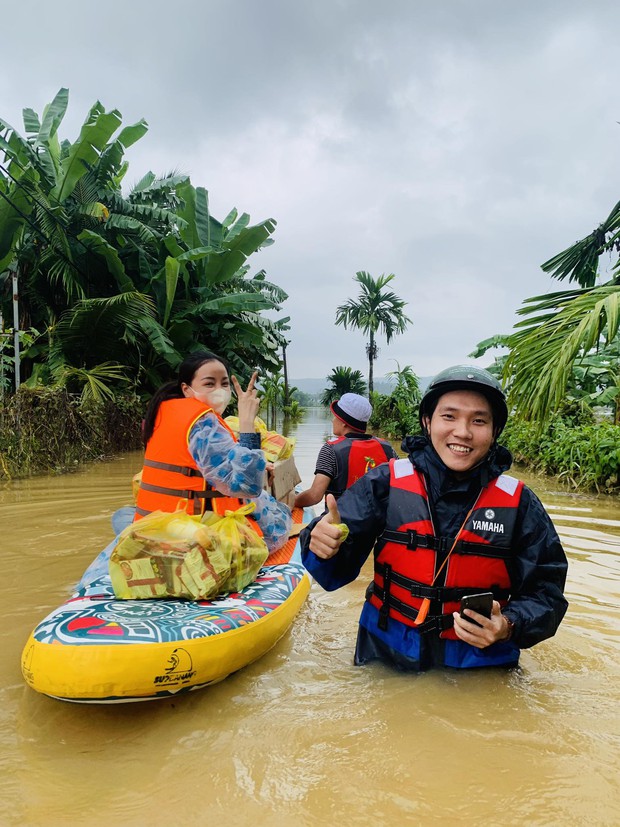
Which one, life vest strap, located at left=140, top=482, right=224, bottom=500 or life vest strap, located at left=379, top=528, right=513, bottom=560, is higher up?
life vest strap, located at left=140, top=482, right=224, bottom=500

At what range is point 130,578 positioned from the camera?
2.97 m

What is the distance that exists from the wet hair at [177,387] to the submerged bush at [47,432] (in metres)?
6.54

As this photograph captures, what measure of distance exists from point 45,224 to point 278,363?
7.53m

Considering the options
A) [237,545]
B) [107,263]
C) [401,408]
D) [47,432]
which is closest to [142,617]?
[237,545]

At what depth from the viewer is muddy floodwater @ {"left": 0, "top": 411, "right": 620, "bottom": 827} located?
1.97 metres

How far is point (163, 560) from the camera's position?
2.98 meters

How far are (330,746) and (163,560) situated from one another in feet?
3.83

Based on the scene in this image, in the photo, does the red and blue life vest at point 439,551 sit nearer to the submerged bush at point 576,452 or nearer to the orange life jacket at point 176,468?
the orange life jacket at point 176,468

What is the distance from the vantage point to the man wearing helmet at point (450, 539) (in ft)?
7.51

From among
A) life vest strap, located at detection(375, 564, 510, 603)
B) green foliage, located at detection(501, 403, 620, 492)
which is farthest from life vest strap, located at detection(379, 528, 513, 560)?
green foliage, located at detection(501, 403, 620, 492)

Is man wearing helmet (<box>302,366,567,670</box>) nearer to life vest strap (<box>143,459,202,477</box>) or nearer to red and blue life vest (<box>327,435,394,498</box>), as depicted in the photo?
life vest strap (<box>143,459,202,477</box>)

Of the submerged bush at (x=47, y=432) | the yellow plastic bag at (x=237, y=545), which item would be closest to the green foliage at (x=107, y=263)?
the submerged bush at (x=47, y=432)

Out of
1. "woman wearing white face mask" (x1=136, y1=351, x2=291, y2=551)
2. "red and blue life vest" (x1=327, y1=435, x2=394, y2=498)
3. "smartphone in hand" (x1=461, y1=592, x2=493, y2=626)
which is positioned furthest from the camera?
"red and blue life vest" (x1=327, y1=435, x2=394, y2=498)

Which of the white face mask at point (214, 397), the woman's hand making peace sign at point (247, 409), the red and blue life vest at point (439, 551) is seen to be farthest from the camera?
the white face mask at point (214, 397)
